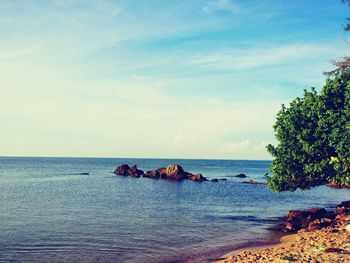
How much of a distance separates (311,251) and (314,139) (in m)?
13.5

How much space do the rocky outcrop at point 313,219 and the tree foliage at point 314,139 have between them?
392 centimetres

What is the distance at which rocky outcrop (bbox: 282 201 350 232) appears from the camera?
116ft

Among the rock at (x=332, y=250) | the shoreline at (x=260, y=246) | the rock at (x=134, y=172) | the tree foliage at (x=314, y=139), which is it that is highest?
the tree foliage at (x=314, y=139)

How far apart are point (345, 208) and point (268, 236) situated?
16.2 meters

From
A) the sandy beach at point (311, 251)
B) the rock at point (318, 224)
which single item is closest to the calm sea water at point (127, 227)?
the sandy beach at point (311, 251)

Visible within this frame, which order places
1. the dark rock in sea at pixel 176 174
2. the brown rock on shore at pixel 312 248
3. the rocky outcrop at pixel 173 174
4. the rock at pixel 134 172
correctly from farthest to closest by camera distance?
the rock at pixel 134 172, the dark rock in sea at pixel 176 174, the rocky outcrop at pixel 173 174, the brown rock on shore at pixel 312 248

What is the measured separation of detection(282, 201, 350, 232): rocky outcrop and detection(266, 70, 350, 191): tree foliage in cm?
392

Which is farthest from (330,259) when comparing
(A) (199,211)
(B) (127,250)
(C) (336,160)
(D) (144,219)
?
(A) (199,211)

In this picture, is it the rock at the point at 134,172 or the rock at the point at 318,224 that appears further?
the rock at the point at 134,172

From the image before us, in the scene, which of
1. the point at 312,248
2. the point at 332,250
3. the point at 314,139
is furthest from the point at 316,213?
the point at 332,250

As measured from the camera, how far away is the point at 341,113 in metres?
33.5

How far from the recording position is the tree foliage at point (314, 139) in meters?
32.2

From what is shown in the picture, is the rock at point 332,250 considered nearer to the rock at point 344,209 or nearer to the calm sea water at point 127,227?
the calm sea water at point 127,227

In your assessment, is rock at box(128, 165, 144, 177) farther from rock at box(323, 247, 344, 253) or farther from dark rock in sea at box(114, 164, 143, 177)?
rock at box(323, 247, 344, 253)
